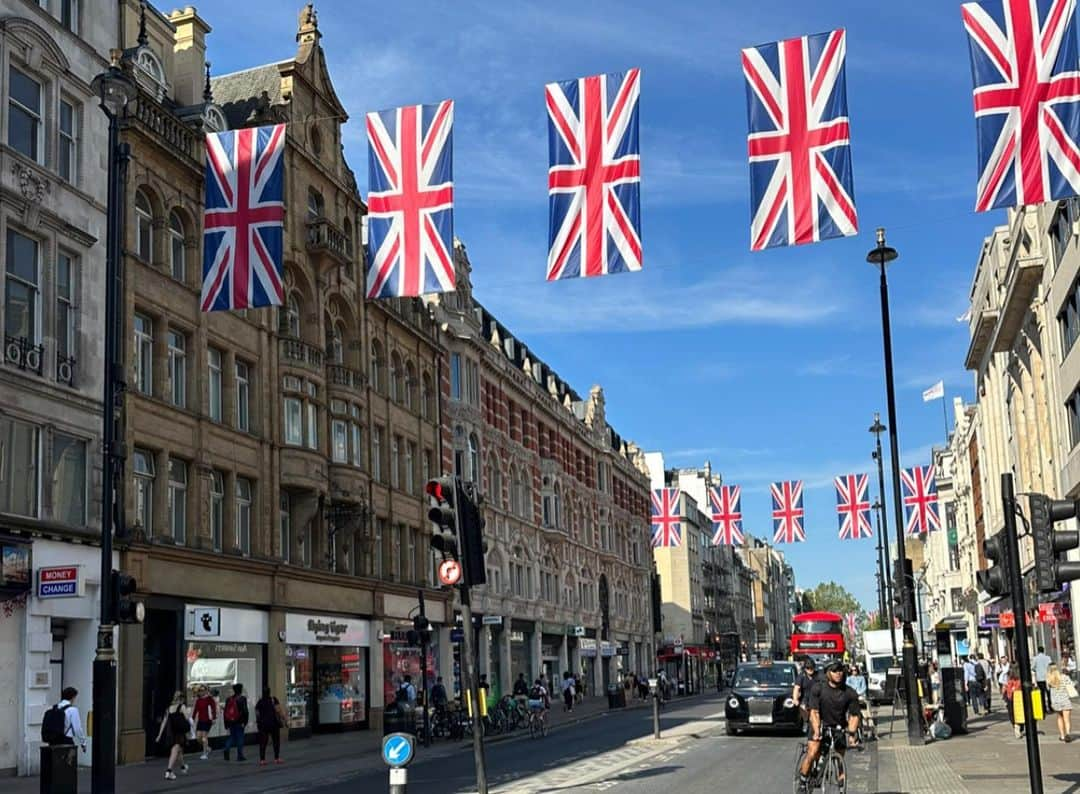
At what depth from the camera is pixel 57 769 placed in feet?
50.0

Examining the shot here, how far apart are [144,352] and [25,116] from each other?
6436mm

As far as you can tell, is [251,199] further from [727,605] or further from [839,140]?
[727,605]

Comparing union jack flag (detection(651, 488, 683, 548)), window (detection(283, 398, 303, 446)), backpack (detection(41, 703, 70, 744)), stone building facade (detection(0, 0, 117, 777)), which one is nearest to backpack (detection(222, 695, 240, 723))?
stone building facade (detection(0, 0, 117, 777))

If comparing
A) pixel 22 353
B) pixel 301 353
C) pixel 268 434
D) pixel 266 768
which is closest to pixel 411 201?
pixel 22 353

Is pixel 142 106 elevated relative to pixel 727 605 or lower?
elevated

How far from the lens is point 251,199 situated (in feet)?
70.4

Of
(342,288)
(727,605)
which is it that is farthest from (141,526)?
(727,605)

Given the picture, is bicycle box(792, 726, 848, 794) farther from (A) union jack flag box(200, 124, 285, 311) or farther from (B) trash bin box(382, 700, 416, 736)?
(B) trash bin box(382, 700, 416, 736)

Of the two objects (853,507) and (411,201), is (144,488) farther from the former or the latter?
(853,507)

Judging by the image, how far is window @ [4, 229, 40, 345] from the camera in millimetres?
24922

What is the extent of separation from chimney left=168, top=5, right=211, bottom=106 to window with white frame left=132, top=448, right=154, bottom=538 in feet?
36.7

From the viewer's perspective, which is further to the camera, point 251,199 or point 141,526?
point 141,526

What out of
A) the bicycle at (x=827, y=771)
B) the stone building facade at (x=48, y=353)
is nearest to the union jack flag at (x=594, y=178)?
the bicycle at (x=827, y=771)

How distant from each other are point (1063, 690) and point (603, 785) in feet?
30.5
